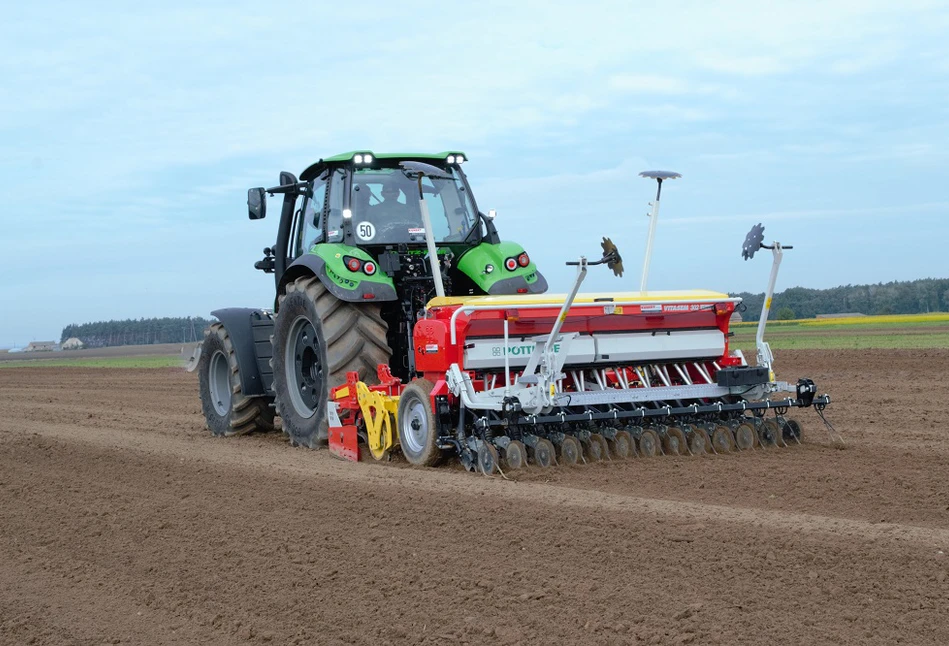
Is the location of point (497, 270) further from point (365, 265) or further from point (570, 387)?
point (570, 387)

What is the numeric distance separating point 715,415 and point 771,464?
96 cm

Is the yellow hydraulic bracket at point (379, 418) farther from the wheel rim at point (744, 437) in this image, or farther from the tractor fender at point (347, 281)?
the wheel rim at point (744, 437)

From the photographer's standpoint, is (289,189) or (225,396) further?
(225,396)

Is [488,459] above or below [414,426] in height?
below

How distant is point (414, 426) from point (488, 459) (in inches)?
32.7

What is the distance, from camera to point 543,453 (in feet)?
23.1

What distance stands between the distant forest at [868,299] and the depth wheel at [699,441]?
44.4m

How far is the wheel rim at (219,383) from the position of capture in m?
10.8

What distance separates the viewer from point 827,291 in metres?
55.0

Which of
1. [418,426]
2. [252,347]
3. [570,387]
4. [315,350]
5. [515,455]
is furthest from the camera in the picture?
[252,347]

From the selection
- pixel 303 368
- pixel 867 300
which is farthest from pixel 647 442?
pixel 867 300

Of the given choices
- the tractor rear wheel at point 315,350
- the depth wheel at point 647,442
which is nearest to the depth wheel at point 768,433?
the depth wheel at point 647,442

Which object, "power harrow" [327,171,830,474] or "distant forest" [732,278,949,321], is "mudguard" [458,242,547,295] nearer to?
"power harrow" [327,171,830,474]

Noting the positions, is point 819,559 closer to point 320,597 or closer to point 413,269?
point 320,597
